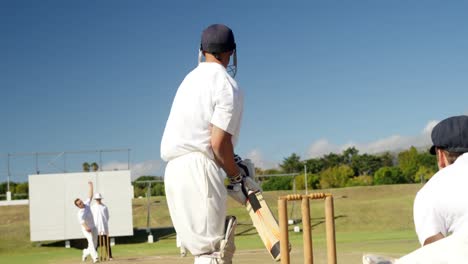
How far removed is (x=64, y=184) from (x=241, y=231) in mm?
8754

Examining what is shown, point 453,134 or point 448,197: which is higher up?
point 453,134

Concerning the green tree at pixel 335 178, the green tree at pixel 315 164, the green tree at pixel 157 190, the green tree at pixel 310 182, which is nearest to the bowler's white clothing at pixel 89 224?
the green tree at pixel 157 190

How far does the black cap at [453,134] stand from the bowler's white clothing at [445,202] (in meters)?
0.14

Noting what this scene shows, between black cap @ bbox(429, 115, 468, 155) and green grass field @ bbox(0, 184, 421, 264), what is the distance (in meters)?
21.2

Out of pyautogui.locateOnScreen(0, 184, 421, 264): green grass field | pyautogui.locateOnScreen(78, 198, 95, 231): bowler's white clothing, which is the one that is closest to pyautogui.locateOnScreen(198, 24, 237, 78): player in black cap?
pyautogui.locateOnScreen(78, 198, 95, 231): bowler's white clothing

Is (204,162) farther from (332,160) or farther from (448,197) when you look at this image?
(332,160)

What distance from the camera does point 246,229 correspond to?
34.7 m

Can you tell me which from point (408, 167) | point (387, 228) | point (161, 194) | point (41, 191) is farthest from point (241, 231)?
point (408, 167)

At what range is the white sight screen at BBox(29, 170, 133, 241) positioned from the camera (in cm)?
2973

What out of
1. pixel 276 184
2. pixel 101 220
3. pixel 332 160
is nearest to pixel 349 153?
pixel 332 160

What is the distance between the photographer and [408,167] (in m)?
70.6

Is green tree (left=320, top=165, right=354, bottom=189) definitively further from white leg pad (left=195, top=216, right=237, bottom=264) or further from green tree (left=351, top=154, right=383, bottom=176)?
white leg pad (left=195, top=216, right=237, bottom=264)

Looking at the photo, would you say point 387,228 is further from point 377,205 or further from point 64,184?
point 64,184

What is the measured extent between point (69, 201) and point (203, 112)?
26534 millimetres
